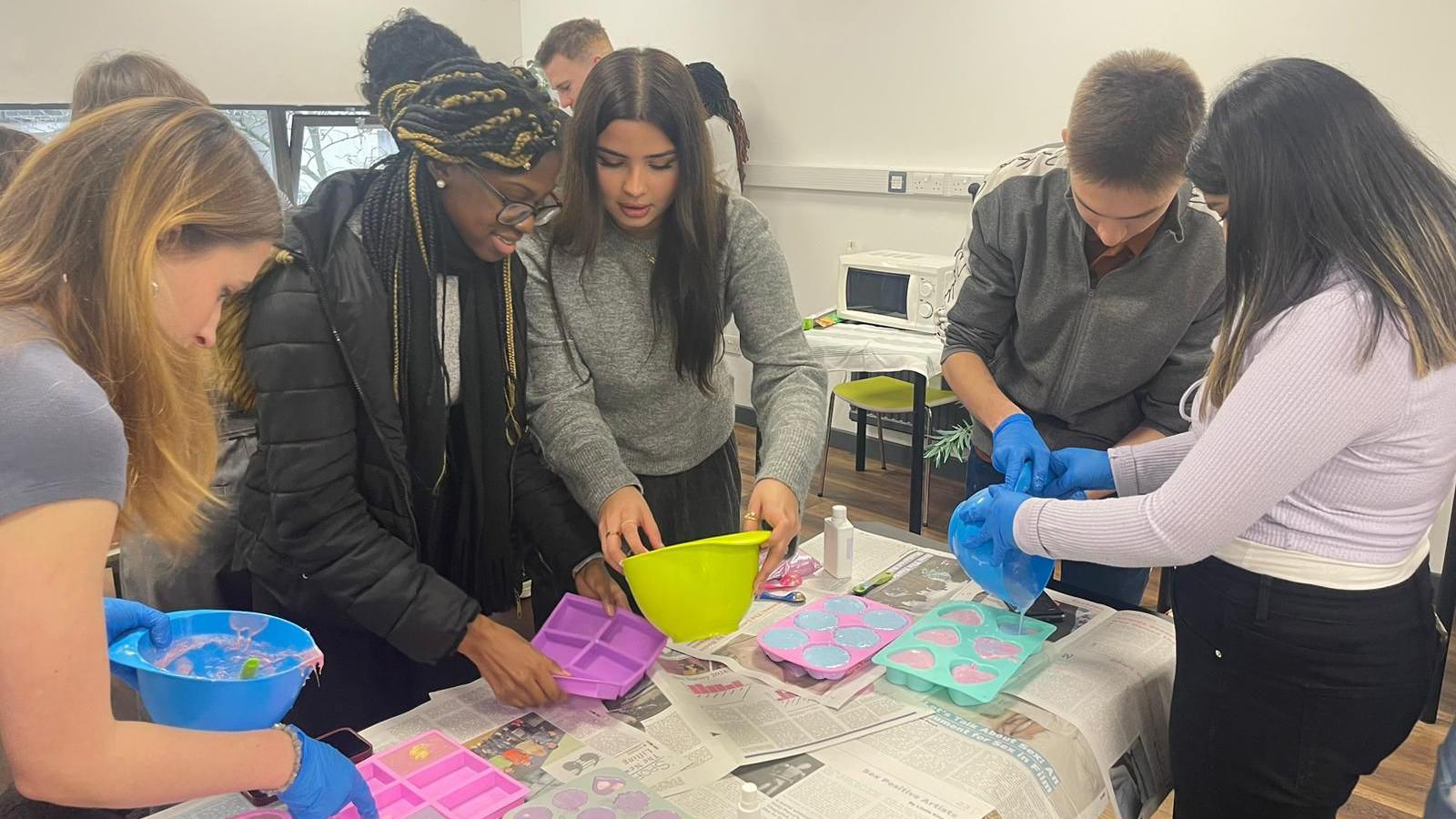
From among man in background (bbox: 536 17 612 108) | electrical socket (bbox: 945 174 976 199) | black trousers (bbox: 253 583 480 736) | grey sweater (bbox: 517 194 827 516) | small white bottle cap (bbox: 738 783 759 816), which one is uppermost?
man in background (bbox: 536 17 612 108)

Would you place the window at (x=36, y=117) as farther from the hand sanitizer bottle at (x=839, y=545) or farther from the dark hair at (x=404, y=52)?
the hand sanitizer bottle at (x=839, y=545)

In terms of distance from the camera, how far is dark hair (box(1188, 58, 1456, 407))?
3.26 feet

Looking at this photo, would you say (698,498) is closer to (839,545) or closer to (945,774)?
(839,545)

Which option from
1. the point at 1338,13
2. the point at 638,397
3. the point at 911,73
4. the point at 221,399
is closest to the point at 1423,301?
the point at 638,397

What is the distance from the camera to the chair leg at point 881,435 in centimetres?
429

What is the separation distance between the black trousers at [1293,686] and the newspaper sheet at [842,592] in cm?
40

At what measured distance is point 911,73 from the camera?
3.95 meters

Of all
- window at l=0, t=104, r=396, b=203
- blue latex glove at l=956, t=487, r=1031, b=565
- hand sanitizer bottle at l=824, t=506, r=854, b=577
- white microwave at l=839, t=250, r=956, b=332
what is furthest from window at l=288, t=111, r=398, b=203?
blue latex glove at l=956, t=487, r=1031, b=565

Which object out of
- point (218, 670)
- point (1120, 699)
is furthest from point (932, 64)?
point (218, 670)

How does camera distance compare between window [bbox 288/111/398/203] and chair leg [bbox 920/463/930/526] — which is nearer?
chair leg [bbox 920/463/930/526]

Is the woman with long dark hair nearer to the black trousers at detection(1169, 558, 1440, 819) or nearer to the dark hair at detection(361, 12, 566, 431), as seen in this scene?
the dark hair at detection(361, 12, 566, 431)

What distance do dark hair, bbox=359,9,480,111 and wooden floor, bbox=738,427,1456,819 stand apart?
1651 mm

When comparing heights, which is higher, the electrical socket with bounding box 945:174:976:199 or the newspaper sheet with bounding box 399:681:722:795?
the electrical socket with bounding box 945:174:976:199

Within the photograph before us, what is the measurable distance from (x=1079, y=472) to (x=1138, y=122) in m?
0.51
